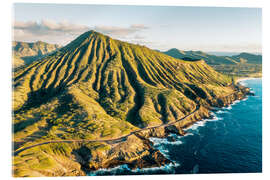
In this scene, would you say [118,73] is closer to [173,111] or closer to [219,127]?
[173,111]

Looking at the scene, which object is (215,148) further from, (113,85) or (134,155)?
(113,85)

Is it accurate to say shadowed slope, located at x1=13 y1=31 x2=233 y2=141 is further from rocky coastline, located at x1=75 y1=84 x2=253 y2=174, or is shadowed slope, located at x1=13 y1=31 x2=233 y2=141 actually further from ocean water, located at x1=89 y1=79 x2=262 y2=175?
ocean water, located at x1=89 y1=79 x2=262 y2=175

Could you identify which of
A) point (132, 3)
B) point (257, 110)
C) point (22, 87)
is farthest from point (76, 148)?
point (257, 110)

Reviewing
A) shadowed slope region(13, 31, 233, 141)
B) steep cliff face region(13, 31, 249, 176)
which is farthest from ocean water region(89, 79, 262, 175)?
shadowed slope region(13, 31, 233, 141)

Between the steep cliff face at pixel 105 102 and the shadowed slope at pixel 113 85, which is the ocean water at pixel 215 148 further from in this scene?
the shadowed slope at pixel 113 85

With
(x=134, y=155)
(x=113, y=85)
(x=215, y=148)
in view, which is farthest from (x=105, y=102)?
(x=215, y=148)

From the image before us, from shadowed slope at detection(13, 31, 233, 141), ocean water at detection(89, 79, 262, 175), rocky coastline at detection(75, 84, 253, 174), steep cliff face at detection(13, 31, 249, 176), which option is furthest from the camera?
shadowed slope at detection(13, 31, 233, 141)

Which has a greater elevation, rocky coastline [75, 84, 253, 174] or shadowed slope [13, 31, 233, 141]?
shadowed slope [13, 31, 233, 141]
